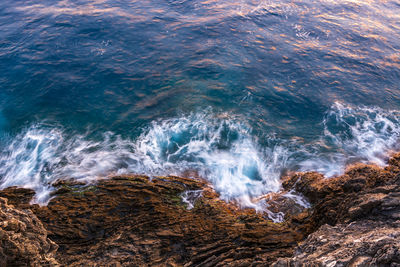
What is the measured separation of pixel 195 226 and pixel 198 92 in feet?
32.4

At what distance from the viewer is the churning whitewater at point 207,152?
11.6 metres

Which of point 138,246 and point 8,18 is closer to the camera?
point 138,246

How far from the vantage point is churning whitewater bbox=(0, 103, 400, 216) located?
11641 millimetres

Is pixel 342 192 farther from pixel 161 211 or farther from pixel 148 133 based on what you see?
pixel 148 133

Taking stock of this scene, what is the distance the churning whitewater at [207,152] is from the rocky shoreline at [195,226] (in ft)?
3.17

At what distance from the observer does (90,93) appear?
16578 millimetres

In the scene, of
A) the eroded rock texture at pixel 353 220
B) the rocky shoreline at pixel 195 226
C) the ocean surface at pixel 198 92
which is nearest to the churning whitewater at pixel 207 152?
the ocean surface at pixel 198 92

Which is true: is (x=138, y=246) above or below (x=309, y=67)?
below

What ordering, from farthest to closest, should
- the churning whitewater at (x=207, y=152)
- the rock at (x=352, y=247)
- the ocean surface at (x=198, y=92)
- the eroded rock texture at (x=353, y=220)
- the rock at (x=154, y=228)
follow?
the ocean surface at (x=198, y=92), the churning whitewater at (x=207, y=152), the rock at (x=154, y=228), the eroded rock texture at (x=353, y=220), the rock at (x=352, y=247)

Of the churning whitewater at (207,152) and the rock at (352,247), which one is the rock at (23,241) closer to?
the churning whitewater at (207,152)

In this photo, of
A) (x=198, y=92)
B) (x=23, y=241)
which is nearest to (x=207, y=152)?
(x=198, y=92)

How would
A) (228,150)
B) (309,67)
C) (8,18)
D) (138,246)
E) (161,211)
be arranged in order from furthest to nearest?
(8,18)
(309,67)
(228,150)
(161,211)
(138,246)

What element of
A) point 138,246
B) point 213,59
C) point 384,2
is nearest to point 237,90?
point 213,59

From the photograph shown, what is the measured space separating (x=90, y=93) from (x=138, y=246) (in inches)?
479
